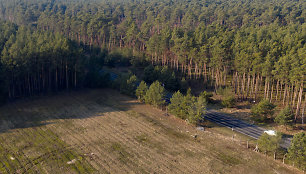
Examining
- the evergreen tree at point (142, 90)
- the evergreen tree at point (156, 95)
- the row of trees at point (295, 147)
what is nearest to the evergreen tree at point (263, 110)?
the row of trees at point (295, 147)

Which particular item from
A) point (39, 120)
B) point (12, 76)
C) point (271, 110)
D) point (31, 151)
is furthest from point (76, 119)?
point (271, 110)

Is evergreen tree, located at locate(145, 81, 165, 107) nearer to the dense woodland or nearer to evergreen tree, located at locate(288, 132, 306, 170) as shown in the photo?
the dense woodland

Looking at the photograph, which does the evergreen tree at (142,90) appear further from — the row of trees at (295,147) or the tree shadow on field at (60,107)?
the row of trees at (295,147)

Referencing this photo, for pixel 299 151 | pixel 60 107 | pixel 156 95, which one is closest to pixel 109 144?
pixel 156 95

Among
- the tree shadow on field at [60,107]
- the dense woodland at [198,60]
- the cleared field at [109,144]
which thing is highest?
the dense woodland at [198,60]

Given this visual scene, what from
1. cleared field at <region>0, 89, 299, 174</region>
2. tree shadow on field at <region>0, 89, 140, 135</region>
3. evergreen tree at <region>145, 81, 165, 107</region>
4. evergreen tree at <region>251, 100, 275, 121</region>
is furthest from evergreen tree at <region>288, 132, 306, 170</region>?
tree shadow on field at <region>0, 89, 140, 135</region>

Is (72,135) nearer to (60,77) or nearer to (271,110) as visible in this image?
(60,77)

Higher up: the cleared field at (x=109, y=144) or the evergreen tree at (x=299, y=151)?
the evergreen tree at (x=299, y=151)
